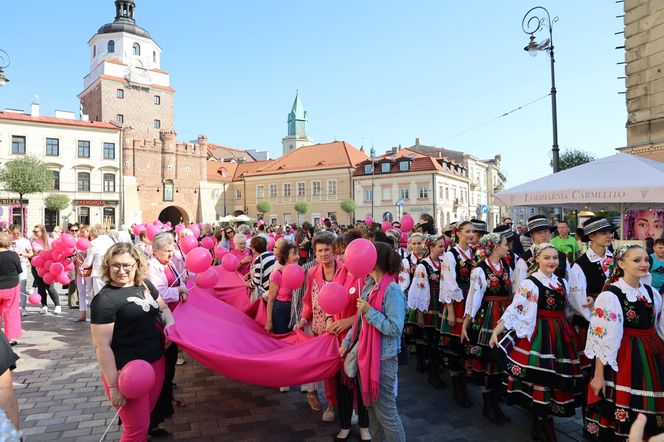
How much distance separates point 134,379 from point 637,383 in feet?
12.2

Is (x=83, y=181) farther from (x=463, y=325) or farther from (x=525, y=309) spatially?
(x=525, y=309)

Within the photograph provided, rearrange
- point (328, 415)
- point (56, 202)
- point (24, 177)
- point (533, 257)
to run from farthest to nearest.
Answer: point (56, 202), point (24, 177), point (533, 257), point (328, 415)

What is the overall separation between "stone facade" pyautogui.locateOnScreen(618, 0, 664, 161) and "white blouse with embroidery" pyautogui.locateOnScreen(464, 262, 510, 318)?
37.0ft

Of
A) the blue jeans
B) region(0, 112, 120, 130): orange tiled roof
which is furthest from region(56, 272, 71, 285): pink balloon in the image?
region(0, 112, 120, 130): orange tiled roof

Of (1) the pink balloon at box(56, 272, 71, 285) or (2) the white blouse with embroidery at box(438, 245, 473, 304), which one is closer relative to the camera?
(2) the white blouse with embroidery at box(438, 245, 473, 304)

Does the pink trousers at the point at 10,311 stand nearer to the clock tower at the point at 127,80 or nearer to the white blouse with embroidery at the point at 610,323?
the white blouse with embroidery at the point at 610,323

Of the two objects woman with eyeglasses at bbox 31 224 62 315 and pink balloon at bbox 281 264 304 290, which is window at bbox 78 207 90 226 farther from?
pink balloon at bbox 281 264 304 290

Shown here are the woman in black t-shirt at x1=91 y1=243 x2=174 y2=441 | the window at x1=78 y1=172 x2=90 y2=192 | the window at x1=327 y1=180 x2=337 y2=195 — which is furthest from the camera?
the window at x1=327 y1=180 x2=337 y2=195

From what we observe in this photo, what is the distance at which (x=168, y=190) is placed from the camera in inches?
1953

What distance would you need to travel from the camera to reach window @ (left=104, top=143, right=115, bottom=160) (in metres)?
A: 44.1

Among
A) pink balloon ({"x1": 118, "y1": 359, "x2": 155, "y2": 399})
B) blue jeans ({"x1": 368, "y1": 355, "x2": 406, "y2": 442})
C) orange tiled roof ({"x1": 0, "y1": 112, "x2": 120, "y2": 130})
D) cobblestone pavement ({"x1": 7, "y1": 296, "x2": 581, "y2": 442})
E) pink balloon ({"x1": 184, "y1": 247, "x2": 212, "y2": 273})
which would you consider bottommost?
cobblestone pavement ({"x1": 7, "y1": 296, "x2": 581, "y2": 442})

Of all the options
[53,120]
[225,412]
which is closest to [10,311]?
[225,412]

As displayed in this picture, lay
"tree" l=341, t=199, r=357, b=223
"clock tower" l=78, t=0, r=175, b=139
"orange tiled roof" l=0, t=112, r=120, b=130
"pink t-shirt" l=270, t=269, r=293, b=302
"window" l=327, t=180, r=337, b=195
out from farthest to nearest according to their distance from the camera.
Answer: "window" l=327, t=180, r=337, b=195 → "clock tower" l=78, t=0, r=175, b=139 → "tree" l=341, t=199, r=357, b=223 → "orange tiled roof" l=0, t=112, r=120, b=130 → "pink t-shirt" l=270, t=269, r=293, b=302

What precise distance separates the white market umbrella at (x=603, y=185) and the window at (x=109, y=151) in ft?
150
